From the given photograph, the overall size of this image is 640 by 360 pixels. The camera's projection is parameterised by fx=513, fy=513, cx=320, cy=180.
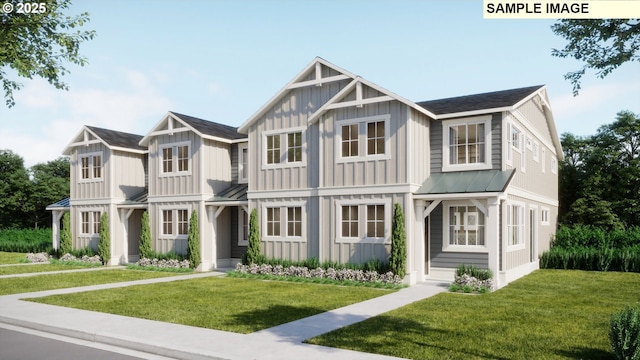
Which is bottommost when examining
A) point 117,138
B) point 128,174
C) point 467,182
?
point 467,182

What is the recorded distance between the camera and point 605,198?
32438 mm

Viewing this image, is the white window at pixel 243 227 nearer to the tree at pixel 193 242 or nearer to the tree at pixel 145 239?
the tree at pixel 193 242

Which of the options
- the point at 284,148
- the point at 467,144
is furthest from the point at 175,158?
the point at 467,144

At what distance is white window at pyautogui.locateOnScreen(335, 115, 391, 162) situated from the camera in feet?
57.1

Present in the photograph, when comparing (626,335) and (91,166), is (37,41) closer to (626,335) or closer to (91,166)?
(91,166)

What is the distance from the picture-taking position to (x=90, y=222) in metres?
26.4

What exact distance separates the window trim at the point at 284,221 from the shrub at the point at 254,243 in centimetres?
25

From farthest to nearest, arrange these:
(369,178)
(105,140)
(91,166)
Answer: (91,166)
(105,140)
(369,178)

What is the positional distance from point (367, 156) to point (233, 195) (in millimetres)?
7250

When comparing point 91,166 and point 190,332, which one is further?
point 91,166

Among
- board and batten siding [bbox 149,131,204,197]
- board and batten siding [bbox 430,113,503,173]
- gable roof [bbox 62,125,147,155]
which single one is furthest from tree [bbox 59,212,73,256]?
board and batten siding [bbox 430,113,503,173]

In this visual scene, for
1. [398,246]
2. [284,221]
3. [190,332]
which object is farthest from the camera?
[284,221]

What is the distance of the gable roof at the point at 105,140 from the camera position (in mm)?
25550

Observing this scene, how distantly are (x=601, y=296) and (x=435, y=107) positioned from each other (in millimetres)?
8469
